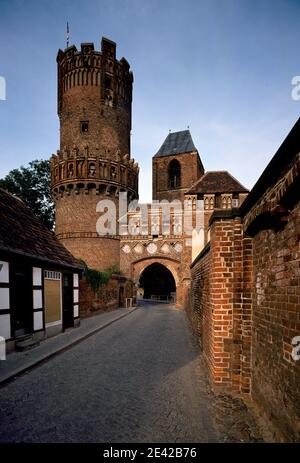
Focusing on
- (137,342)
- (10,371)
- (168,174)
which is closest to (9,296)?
(10,371)

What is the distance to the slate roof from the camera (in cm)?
858

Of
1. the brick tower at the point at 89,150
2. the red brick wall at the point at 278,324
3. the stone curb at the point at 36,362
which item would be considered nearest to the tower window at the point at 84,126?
the brick tower at the point at 89,150

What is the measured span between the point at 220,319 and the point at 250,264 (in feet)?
3.65

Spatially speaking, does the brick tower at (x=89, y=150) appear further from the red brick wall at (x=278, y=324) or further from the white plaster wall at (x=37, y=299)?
the red brick wall at (x=278, y=324)

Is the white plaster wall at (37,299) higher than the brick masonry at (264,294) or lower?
lower

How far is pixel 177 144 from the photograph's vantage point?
37.2 m

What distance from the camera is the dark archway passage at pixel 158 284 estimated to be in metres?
36.4

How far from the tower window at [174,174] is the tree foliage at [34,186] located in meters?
15.0

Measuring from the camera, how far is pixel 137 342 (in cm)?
959

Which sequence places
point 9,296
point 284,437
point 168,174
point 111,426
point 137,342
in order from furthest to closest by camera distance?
point 168,174
point 137,342
point 9,296
point 111,426
point 284,437

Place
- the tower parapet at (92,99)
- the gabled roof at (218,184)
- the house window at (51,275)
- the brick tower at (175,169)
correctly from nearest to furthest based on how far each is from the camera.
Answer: the house window at (51,275) < the gabled roof at (218,184) < the tower parapet at (92,99) < the brick tower at (175,169)

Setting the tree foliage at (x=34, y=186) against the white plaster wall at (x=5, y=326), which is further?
the tree foliage at (x=34, y=186)

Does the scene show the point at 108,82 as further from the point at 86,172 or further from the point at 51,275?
the point at 51,275
